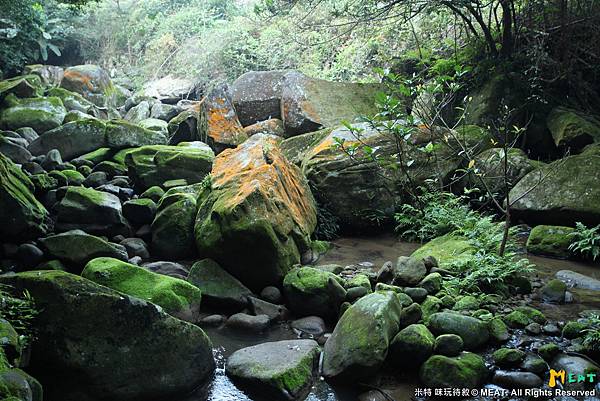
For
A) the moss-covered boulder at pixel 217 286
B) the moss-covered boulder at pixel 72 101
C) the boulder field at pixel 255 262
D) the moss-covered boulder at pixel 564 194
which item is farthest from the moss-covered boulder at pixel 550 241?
the moss-covered boulder at pixel 72 101

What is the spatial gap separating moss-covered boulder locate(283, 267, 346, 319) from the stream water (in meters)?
0.30

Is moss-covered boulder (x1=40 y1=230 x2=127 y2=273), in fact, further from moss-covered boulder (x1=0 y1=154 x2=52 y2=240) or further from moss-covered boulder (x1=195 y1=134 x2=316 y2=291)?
moss-covered boulder (x1=195 y1=134 x2=316 y2=291)

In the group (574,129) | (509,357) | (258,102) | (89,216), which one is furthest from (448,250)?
(258,102)

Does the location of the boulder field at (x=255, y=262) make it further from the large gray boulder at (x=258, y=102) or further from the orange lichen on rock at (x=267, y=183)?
the large gray boulder at (x=258, y=102)

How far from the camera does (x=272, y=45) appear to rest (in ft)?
58.2

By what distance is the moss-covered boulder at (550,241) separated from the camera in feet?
20.6

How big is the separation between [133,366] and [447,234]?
464 cm

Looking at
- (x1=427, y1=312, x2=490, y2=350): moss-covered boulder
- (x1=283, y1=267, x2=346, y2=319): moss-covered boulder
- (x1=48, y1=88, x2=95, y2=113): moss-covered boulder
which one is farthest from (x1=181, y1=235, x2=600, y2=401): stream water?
(x1=48, y1=88, x2=95, y2=113): moss-covered boulder

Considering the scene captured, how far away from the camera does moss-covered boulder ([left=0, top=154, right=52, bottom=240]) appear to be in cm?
595

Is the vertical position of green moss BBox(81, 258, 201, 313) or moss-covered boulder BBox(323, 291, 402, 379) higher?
green moss BBox(81, 258, 201, 313)

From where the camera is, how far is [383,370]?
3961 millimetres

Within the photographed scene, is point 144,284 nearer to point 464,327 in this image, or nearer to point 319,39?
point 464,327

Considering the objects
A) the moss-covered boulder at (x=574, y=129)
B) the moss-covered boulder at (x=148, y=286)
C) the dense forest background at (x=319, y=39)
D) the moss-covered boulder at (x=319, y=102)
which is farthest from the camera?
the moss-covered boulder at (x=319, y=102)

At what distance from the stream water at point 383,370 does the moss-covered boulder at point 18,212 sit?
2.95 metres
